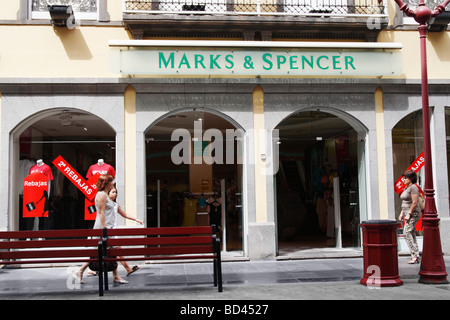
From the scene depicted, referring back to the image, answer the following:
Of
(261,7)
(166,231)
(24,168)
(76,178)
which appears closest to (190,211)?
(76,178)

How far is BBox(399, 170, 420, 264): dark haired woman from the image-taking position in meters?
10.2

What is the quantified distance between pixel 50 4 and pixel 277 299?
854cm

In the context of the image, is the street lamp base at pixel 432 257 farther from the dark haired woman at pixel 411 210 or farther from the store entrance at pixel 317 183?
the store entrance at pixel 317 183

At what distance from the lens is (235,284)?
8250 millimetres

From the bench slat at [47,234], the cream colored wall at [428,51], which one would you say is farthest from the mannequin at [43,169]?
the cream colored wall at [428,51]

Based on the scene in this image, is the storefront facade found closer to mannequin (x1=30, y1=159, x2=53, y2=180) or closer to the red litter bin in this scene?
mannequin (x1=30, y1=159, x2=53, y2=180)

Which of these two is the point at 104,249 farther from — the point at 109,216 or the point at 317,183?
the point at 317,183

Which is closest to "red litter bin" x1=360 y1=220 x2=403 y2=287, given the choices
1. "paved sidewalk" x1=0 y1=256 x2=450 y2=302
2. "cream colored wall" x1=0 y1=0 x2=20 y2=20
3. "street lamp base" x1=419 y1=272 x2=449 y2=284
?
"paved sidewalk" x1=0 y1=256 x2=450 y2=302

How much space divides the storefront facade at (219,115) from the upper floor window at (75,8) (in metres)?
0.24

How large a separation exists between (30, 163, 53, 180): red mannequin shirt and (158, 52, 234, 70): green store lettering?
3541 millimetres

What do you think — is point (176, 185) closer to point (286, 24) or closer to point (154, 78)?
point (154, 78)

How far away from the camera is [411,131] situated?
1238 centimetres

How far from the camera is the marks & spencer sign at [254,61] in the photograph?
36.7 ft

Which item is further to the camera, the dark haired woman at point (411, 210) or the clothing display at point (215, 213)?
the clothing display at point (215, 213)
